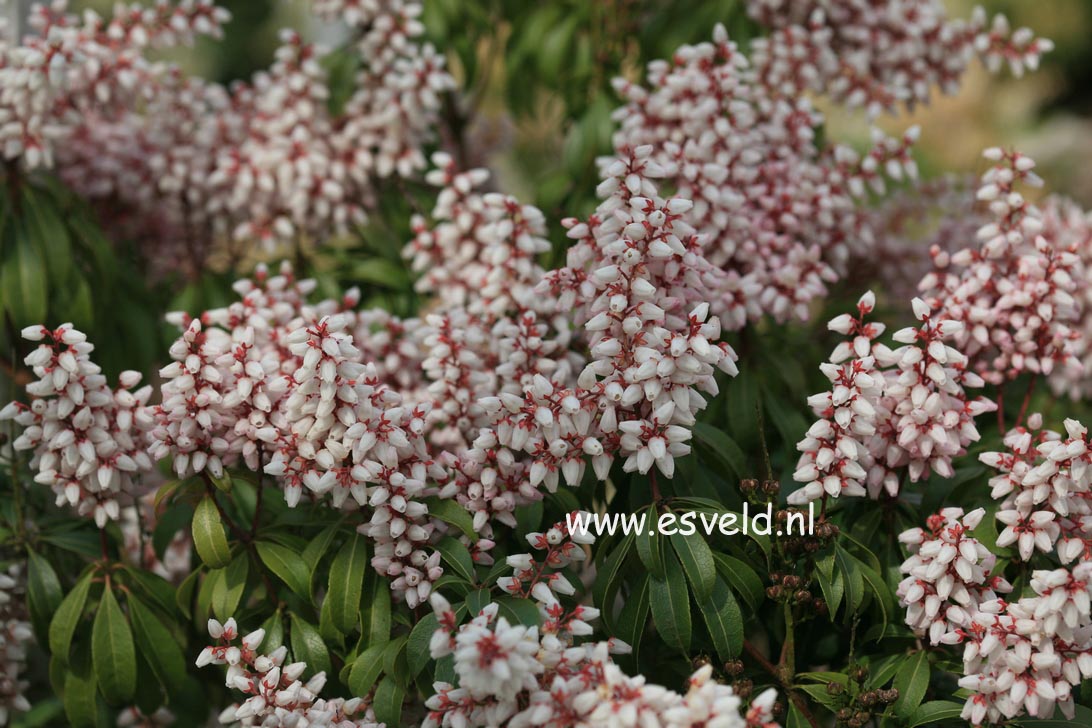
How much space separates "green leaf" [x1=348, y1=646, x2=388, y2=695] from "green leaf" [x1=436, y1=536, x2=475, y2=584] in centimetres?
20

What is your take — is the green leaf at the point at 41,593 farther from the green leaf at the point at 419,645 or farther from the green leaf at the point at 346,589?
the green leaf at the point at 419,645

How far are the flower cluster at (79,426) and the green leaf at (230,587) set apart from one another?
234 mm

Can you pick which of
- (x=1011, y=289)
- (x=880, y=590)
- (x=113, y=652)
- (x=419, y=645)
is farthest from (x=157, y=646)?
(x=1011, y=289)

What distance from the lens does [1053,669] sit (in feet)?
5.56

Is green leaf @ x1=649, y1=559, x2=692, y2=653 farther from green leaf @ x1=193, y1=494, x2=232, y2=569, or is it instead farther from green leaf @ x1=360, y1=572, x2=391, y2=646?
green leaf @ x1=193, y1=494, x2=232, y2=569

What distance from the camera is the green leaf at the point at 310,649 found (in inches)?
76.4

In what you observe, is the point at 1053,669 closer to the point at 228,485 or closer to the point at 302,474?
the point at 302,474

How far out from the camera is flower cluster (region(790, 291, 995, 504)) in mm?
1809

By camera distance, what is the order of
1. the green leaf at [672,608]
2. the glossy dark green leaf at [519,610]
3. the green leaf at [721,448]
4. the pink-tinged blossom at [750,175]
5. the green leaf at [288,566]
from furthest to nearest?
the pink-tinged blossom at [750,175], the green leaf at [721,448], the green leaf at [288,566], the green leaf at [672,608], the glossy dark green leaf at [519,610]

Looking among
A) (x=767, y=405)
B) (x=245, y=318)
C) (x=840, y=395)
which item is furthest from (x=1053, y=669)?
(x=245, y=318)

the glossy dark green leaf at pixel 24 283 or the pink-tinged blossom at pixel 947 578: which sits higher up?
the glossy dark green leaf at pixel 24 283

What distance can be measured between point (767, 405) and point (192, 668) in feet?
4.75

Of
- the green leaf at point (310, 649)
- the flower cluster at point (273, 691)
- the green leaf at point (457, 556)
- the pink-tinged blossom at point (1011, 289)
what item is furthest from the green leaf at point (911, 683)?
the green leaf at point (310, 649)

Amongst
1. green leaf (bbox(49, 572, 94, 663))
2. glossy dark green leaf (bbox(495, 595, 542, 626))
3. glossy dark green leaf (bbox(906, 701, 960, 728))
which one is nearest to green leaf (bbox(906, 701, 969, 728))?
glossy dark green leaf (bbox(906, 701, 960, 728))
